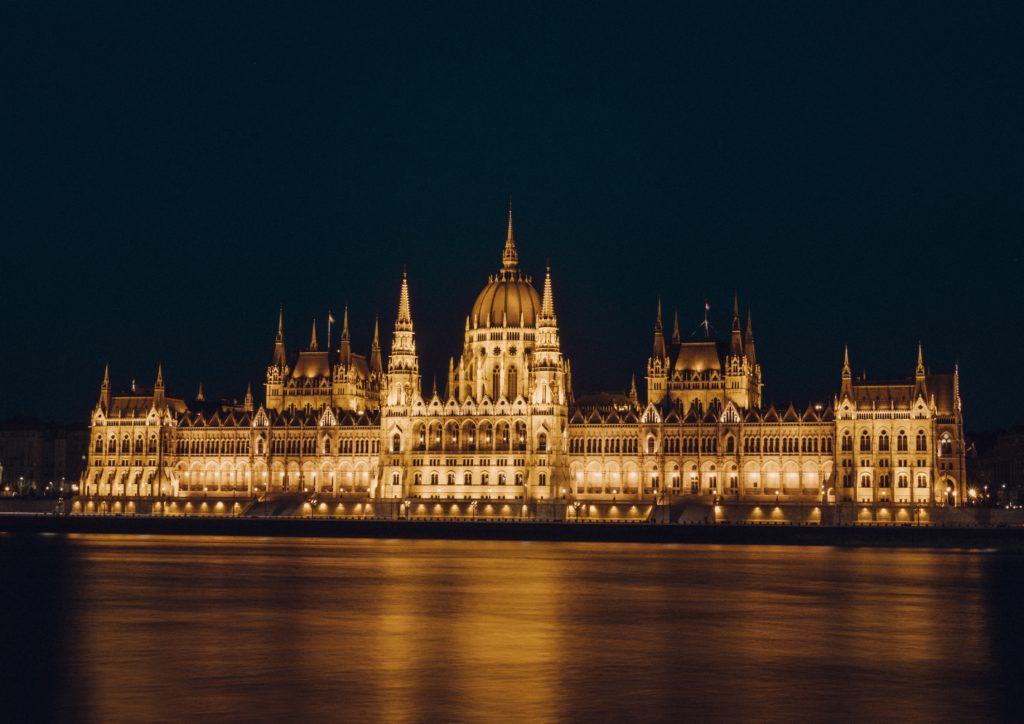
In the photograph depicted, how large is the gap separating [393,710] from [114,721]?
17.0 ft

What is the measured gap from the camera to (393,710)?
30.3m

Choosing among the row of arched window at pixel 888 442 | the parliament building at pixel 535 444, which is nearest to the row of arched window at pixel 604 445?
the parliament building at pixel 535 444

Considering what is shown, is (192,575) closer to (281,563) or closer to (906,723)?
(281,563)

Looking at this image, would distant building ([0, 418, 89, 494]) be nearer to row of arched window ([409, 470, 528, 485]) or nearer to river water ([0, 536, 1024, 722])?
row of arched window ([409, 470, 528, 485])

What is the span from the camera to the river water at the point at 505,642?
Result: 31.2 meters

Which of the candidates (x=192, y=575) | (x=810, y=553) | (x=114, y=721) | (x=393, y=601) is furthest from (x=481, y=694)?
(x=810, y=553)

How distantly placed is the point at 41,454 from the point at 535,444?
264 ft

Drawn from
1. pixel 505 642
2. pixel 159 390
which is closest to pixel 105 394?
pixel 159 390

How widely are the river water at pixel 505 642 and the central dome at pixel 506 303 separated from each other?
69848mm

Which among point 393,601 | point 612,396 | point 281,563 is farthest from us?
point 612,396

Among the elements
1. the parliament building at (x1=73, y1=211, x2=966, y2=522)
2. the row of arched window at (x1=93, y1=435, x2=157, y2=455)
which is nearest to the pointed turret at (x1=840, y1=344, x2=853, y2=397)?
the parliament building at (x1=73, y1=211, x2=966, y2=522)

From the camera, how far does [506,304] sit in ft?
474

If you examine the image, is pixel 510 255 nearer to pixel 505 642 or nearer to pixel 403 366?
pixel 403 366

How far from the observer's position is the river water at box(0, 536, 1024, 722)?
31.2m
